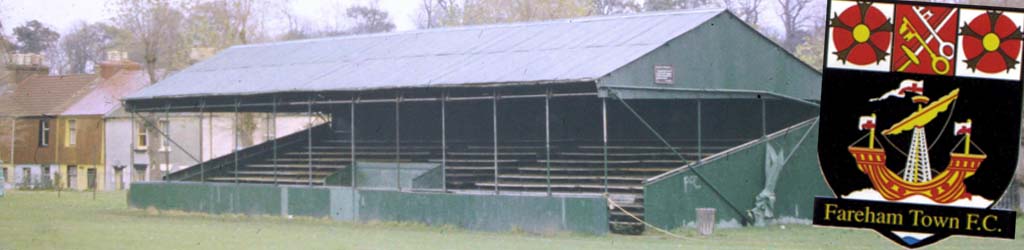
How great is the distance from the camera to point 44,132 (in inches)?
1989

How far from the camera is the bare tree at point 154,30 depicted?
4675 cm

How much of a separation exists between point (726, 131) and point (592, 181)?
159 inches

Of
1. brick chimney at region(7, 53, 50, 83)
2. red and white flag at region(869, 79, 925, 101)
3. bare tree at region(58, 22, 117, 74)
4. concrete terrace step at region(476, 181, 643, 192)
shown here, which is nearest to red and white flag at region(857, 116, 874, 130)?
red and white flag at region(869, 79, 925, 101)

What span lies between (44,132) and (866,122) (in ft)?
163

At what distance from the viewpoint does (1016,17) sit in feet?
17.0

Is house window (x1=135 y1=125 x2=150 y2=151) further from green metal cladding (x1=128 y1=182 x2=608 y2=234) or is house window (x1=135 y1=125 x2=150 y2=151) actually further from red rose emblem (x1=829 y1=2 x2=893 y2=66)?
red rose emblem (x1=829 y1=2 x2=893 y2=66)

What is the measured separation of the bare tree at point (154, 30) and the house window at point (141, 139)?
602cm

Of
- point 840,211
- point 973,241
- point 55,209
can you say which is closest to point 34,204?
point 55,209

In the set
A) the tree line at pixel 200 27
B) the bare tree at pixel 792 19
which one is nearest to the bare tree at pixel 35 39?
the tree line at pixel 200 27

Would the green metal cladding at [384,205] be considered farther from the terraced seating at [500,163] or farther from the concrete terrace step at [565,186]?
the concrete terrace step at [565,186]

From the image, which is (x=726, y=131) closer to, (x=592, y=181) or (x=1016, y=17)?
(x=592, y=181)

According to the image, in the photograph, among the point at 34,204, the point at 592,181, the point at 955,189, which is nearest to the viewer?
the point at 955,189

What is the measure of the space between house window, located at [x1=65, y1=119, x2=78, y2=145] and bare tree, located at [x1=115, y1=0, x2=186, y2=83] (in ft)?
15.0

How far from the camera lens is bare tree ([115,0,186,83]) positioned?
153ft
